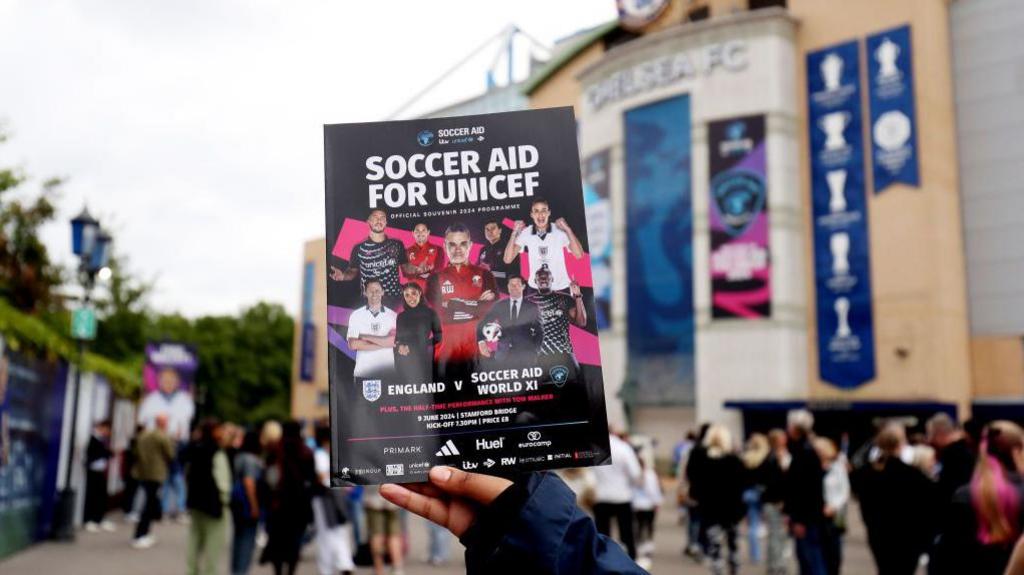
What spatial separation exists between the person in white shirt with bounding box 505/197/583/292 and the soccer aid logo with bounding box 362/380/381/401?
421mm

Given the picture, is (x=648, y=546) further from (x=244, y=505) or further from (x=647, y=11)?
(x=647, y=11)

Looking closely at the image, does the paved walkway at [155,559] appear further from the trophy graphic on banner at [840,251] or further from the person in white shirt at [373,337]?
the trophy graphic on banner at [840,251]

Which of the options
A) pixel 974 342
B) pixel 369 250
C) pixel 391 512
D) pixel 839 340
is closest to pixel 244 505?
pixel 391 512

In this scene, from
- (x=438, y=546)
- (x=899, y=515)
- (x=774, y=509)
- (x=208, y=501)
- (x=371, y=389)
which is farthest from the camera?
(x=438, y=546)

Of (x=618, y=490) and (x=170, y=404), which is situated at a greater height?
(x=170, y=404)

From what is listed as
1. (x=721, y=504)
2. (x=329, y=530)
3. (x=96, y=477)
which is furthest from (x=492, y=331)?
(x=96, y=477)

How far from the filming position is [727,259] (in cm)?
3070

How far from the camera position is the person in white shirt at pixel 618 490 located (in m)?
10.3

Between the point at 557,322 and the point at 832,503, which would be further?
the point at 832,503

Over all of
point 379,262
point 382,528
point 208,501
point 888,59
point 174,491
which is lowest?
point 174,491

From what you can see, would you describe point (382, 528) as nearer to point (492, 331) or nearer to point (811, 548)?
point (811, 548)

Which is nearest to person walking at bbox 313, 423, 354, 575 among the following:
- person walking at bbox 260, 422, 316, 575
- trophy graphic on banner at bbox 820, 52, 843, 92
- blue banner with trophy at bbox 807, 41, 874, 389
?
person walking at bbox 260, 422, 316, 575

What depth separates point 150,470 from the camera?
14000 millimetres

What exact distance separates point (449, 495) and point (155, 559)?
11.8 meters
